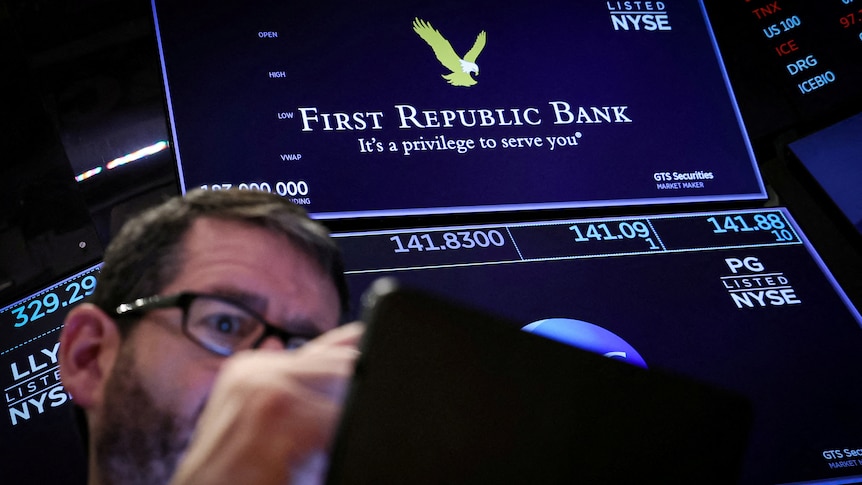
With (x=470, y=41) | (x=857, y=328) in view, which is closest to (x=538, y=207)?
(x=470, y=41)

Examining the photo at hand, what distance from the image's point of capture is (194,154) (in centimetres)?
160

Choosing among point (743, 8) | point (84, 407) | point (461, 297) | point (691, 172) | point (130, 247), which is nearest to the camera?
point (84, 407)

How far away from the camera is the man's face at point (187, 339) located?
1.14 metres

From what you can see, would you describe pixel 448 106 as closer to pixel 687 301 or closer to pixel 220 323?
pixel 687 301

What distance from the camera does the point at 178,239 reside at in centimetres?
138

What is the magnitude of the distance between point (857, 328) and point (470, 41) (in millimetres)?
986

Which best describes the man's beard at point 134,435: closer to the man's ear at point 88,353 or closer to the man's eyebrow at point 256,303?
the man's ear at point 88,353

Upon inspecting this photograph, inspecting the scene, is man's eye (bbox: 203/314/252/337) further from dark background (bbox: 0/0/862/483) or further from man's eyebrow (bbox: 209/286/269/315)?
A: dark background (bbox: 0/0/862/483)

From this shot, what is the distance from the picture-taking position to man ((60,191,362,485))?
115cm

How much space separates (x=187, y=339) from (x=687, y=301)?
95cm

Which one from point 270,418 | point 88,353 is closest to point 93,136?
point 88,353

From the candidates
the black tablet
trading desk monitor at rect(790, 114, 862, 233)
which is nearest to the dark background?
trading desk monitor at rect(790, 114, 862, 233)

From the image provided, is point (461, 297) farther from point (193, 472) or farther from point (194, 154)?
point (193, 472)

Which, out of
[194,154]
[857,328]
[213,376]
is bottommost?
[857,328]
